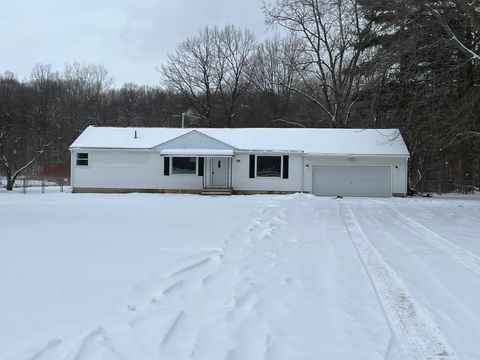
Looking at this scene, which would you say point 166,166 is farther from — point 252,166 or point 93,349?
point 93,349

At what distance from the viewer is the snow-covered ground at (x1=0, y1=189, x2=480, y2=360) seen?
462cm

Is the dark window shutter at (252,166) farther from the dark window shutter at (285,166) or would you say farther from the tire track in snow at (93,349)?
the tire track in snow at (93,349)

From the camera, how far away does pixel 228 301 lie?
6117 millimetres

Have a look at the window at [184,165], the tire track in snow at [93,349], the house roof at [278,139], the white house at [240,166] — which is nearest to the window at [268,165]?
the white house at [240,166]

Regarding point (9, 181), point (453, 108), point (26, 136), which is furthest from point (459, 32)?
point (26, 136)

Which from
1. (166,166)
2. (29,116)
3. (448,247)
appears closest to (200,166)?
(166,166)

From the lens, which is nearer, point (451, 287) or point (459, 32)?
point (451, 287)

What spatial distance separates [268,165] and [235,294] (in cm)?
2514

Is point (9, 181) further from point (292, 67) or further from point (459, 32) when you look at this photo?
point (459, 32)

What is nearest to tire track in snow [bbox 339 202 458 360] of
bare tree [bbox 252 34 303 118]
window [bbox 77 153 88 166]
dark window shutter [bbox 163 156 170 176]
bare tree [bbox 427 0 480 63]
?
bare tree [bbox 427 0 480 63]

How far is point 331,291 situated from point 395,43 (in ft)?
45.9

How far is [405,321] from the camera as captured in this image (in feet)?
17.9

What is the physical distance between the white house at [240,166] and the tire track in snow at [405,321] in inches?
891

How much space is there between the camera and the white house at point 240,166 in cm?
3103
